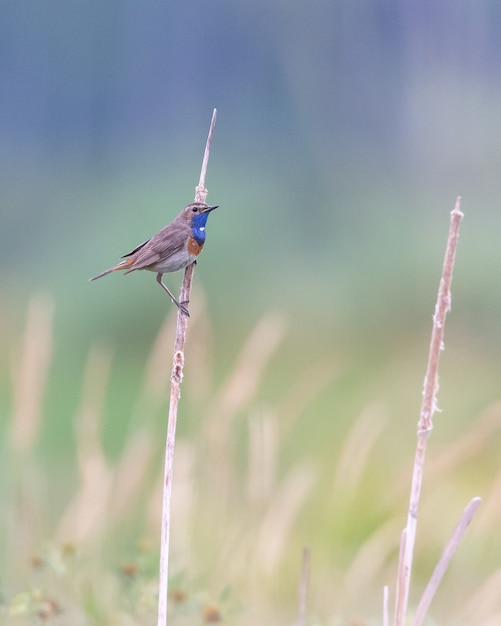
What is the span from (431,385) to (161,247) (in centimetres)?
45

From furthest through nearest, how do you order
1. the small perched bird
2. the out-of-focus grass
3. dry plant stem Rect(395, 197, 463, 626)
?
the out-of-focus grass
the small perched bird
dry plant stem Rect(395, 197, 463, 626)

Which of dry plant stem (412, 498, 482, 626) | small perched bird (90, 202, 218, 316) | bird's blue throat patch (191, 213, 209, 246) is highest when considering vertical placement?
bird's blue throat patch (191, 213, 209, 246)

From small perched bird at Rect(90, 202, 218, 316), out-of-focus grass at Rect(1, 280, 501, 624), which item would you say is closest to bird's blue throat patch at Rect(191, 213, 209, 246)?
small perched bird at Rect(90, 202, 218, 316)

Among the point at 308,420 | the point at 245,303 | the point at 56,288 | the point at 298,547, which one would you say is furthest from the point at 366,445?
the point at 56,288

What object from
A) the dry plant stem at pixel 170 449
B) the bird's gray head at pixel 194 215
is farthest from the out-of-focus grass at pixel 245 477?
the dry plant stem at pixel 170 449

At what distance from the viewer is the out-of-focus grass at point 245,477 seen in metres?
1.22

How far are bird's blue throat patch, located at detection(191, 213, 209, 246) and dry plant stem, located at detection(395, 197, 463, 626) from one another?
0.42 m

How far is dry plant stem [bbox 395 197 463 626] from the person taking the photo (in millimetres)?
581

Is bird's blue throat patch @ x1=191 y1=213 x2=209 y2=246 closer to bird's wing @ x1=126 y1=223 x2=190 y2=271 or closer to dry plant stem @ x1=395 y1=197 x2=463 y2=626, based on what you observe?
bird's wing @ x1=126 y1=223 x2=190 y2=271

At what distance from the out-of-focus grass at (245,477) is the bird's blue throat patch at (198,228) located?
18cm

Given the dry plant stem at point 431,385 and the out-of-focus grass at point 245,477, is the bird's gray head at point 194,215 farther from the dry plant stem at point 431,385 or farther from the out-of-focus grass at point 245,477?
the dry plant stem at point 431,385

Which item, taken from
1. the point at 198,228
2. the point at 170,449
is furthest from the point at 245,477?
the point at 170,449

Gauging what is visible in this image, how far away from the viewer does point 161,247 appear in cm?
98

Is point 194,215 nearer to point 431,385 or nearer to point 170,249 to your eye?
point 170,249
